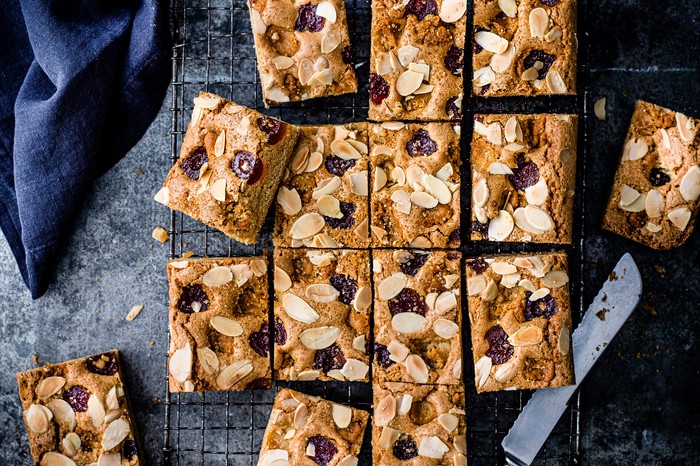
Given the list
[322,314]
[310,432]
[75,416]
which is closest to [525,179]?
[322,314]

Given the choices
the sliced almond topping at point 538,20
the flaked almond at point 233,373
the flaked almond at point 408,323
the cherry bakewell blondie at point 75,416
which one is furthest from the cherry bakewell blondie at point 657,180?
the cherry bakewell blondie at point 75,416

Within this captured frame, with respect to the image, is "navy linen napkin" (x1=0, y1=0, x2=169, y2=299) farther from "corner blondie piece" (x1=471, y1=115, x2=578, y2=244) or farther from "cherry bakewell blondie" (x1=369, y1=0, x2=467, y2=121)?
"corner blondie piece" (x1=471, y1=115, x2=578, y2=244)

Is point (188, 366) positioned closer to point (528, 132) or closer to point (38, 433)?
point (38, 433)

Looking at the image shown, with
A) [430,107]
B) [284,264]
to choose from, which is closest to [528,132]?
[430,107]

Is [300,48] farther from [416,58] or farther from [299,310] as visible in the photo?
[299,310]

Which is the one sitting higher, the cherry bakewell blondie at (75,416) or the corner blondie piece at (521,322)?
the corner blondie piece at (521,322)

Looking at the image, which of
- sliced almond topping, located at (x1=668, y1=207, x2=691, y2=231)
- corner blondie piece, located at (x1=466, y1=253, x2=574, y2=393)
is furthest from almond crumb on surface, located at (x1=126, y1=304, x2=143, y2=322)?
sliced almond topping, located at (x1=668, y1=207, x2=691, y2=231)

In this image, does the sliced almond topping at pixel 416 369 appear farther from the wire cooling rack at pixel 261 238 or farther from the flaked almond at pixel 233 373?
the flaked almond at pixel 233 373
